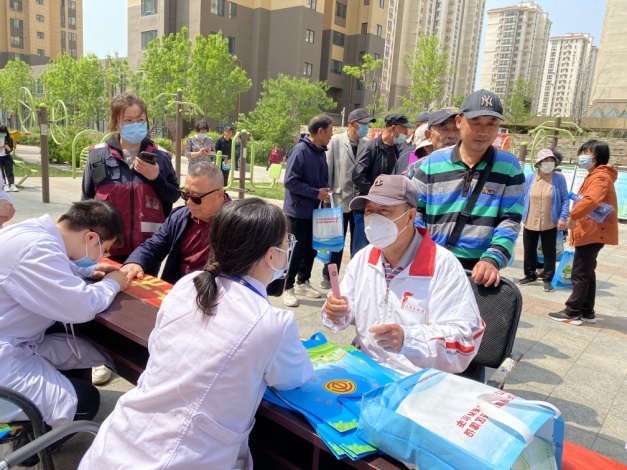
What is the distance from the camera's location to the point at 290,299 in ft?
15.8

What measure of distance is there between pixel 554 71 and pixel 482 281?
94481 millimetres

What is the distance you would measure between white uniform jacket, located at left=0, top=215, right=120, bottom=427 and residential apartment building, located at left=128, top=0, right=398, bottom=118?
4025 centimetres

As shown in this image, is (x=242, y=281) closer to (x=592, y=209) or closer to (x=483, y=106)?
(x=483, y=106)

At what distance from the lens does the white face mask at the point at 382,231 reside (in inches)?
80.9

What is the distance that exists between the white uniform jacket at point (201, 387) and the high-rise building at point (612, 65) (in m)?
37.5

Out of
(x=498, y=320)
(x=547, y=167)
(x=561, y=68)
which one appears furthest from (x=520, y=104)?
(x=561, y=68)

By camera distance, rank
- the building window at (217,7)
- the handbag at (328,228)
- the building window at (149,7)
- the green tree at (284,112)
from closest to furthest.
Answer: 1. the handbag at (328,228)
2. the green tree at (284,112)
3. the building window at (217,7)
4. the building window at (149,7)

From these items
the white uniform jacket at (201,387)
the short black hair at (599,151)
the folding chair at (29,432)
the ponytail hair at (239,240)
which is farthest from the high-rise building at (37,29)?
the white uniform jacket at (201,387)

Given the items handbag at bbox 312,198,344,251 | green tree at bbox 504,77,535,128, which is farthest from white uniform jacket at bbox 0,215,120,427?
green tree at bbox 504,77,535,128

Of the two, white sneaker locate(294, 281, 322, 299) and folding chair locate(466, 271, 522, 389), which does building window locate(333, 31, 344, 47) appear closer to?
white sneaker locate(294, 281, 322, 299)

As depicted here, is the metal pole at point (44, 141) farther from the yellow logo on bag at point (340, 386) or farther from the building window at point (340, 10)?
the building window at point (340, 10)

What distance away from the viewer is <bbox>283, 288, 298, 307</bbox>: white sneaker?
4.80 meters

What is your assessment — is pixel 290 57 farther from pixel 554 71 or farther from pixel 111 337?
pixel 554 71

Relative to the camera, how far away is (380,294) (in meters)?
2.09
